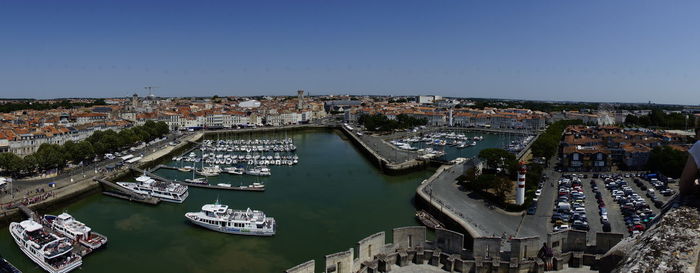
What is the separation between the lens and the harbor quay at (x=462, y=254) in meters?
6.07

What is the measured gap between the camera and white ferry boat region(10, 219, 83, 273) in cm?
915

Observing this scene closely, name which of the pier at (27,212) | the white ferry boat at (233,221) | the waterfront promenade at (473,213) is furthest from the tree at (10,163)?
the waterfront promenade at (473,213)

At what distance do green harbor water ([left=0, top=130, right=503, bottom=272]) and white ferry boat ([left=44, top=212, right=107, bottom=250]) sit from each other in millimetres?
264

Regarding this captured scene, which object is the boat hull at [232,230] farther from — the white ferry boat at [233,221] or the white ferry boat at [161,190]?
the white ferry boat at [161,190]

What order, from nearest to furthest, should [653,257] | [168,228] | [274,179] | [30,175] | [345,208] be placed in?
[653,257] < [168,228] < [345,208] < [30,175] < [274,179]

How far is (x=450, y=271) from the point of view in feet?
20.4

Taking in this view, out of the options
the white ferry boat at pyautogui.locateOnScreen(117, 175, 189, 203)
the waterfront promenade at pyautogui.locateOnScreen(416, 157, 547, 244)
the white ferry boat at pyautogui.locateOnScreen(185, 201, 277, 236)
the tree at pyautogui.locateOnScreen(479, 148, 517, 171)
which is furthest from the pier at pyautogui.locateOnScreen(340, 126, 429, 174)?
the white ferry boat at pyautogui.locateOnScreen(185, 201, 277, 236)

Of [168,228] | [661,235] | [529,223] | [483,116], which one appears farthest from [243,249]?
[483,116]

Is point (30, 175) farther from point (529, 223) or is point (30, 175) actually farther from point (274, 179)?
point (529, 223)

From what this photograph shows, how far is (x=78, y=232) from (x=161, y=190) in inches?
175

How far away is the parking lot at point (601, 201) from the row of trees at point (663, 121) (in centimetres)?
2677

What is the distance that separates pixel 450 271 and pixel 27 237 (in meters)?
9.96

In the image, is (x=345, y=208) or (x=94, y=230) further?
(x=345, y=208)

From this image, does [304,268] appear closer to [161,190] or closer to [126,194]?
[161,190]
